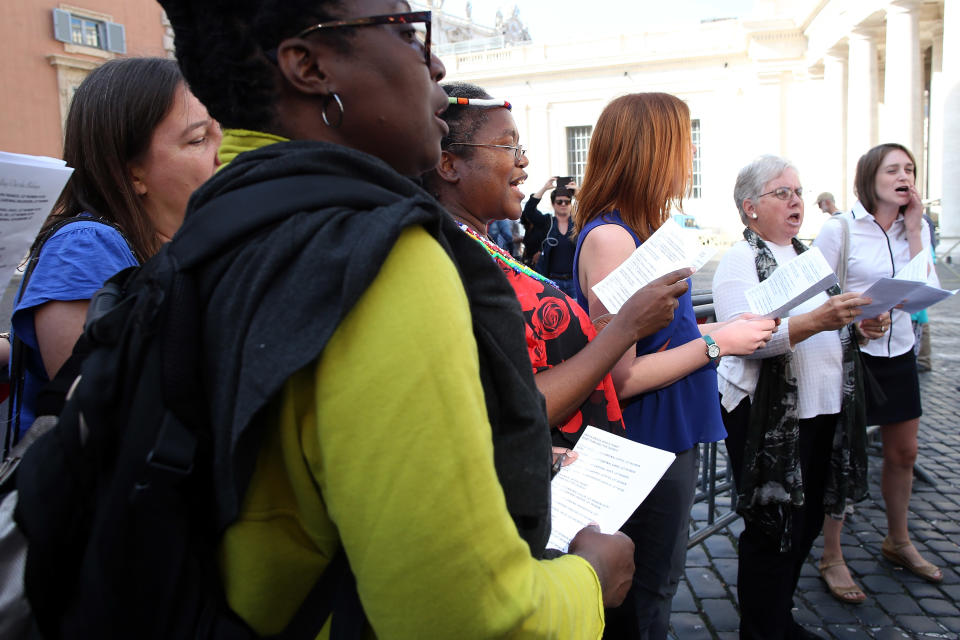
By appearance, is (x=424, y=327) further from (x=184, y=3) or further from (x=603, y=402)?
(x=603, y=402)

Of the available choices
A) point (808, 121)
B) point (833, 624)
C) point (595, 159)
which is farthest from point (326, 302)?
point (808, 121)

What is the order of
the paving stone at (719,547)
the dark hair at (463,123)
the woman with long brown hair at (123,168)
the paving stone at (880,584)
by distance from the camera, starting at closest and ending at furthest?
the woman with long brown hair at (123,168), the dark hair at (463,123), the paving stone at (880,584), the paving stone at (719,547)

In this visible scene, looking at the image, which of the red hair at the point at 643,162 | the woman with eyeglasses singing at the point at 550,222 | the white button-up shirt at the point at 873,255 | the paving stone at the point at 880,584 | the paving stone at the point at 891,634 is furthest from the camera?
the woman with eyeglasses singing at the point at 550,222

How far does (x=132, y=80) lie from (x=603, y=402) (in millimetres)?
1606

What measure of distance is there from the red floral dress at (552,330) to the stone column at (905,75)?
2035cm

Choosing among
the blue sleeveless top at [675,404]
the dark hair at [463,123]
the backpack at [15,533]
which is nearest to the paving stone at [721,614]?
the blue sleeveless top at [675,404]

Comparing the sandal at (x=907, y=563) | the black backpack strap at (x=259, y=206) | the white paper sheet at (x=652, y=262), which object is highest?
the black backpack strap at (x=259, y=206)

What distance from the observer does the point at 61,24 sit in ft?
82.2

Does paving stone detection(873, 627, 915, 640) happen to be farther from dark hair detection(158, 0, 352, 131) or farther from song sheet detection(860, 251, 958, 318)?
dark hair detection(158, 0, 352, 131)

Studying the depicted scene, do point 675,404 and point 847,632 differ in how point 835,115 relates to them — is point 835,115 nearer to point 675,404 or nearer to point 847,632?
point 847,632

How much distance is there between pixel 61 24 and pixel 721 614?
29.2 m

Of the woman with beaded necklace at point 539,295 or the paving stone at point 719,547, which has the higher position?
the woman with beaded necklace at point 539,295

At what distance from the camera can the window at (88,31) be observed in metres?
25.1

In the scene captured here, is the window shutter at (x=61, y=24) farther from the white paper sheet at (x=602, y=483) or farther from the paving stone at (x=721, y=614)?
the white paper sheet at (x=602, y=483)
